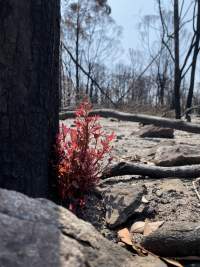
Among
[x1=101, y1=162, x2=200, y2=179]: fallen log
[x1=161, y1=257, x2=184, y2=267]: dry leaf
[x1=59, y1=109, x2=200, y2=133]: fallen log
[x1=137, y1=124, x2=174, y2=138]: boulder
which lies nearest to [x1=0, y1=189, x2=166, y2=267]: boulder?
[x1=161, y1=257, x2=184, y2=267]: dry leaf

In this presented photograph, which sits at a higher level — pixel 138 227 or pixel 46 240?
pixel 46 240

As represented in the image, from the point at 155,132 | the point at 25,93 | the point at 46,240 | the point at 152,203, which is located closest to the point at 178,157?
the point at 152,203

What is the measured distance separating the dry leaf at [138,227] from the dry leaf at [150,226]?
0.02m

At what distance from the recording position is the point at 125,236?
106 inches

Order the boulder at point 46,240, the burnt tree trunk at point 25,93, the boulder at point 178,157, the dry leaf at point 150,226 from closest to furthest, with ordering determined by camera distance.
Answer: the boulder at point 46,240
the burnt tree trunk at point 25,93
the dry leaf at point 150,226
the boulder at point 178,157

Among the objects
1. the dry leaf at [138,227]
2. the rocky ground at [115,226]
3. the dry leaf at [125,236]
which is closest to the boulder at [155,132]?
the rocky ground at [115,226]

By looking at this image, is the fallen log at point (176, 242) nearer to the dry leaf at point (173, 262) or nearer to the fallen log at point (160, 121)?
the dry leaf at point (173, 262)

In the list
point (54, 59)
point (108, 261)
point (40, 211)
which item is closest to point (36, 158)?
point (54, 59)

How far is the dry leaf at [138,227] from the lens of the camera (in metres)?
2.80

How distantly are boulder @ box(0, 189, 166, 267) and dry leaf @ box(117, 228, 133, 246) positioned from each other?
0.52 metres

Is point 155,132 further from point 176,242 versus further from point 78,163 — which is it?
point 176,242

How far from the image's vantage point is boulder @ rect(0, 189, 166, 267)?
1672 millimetres

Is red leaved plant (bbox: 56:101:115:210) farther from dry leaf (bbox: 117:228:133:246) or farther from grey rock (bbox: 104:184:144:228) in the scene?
dry leaf (bbox: 117:228:133:246)

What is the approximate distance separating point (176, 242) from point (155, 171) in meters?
1.21
